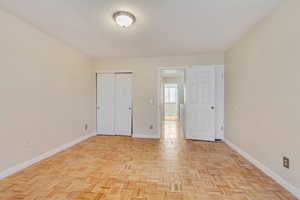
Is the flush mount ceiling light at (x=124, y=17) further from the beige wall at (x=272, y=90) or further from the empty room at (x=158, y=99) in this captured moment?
the beige wall at (x=272, y=90)

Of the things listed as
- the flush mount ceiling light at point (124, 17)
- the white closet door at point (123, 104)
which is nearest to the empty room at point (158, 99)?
the flush mount ceiling light at point (124, 17)

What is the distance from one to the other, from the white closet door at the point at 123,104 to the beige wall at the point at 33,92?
1163 mm

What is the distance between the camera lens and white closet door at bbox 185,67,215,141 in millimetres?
4016

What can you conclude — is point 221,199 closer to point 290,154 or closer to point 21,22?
point 290,154

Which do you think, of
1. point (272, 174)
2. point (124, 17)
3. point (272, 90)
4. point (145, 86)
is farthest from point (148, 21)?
point (272, 174)

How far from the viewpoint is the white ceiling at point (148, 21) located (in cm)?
196

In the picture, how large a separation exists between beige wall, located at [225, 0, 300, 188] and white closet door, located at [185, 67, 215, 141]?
855 mm

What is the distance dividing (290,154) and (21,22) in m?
4.22

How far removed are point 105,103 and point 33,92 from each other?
2.15m

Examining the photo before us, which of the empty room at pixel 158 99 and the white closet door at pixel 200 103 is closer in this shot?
the empty room at pixel 158 99

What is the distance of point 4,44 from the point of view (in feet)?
7.02

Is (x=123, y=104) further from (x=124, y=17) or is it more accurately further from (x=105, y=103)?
(x=124, y=17)

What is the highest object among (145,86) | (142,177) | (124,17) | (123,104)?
(124,17)

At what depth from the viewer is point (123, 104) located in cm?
458
